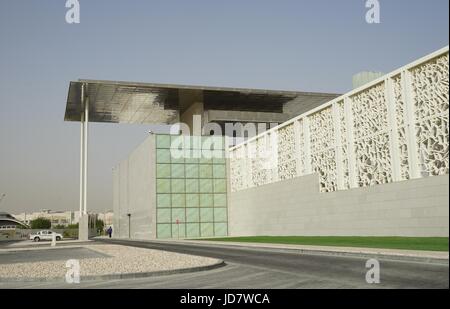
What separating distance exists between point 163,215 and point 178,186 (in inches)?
132

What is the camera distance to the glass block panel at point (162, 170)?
50125mm

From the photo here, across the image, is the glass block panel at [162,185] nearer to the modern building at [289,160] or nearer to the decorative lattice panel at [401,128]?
the modern building at [289,160]

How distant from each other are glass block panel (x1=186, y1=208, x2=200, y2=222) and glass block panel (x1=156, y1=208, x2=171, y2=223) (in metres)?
1.99

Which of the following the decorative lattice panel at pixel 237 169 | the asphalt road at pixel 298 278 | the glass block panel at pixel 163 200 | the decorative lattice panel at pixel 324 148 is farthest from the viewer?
the glass block panel at pixel 163 200

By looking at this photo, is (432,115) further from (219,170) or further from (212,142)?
(219,170)

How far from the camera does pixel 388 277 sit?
10531mm

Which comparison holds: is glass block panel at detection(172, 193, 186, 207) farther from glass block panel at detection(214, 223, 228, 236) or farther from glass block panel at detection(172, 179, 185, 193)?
glass block panel at detection(214, 223, 228, 236)

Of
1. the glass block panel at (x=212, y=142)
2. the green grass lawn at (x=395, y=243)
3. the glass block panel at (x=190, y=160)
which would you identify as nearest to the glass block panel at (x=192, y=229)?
the glass block panel at (x=190, y=160)

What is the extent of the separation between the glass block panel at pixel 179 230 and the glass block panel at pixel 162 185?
3.73m

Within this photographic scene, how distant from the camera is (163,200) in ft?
164

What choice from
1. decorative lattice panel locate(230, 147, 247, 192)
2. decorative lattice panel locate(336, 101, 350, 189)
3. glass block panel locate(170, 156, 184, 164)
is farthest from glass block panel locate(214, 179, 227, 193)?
decorative lattice panel locate(336, 101, 350, 189)

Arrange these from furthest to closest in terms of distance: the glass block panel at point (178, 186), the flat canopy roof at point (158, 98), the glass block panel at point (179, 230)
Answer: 1. the glass block panel at point (178, 186)
2. the glass block panel at point (179, 230)
3. the flat canopy roof at point (158, 98)
